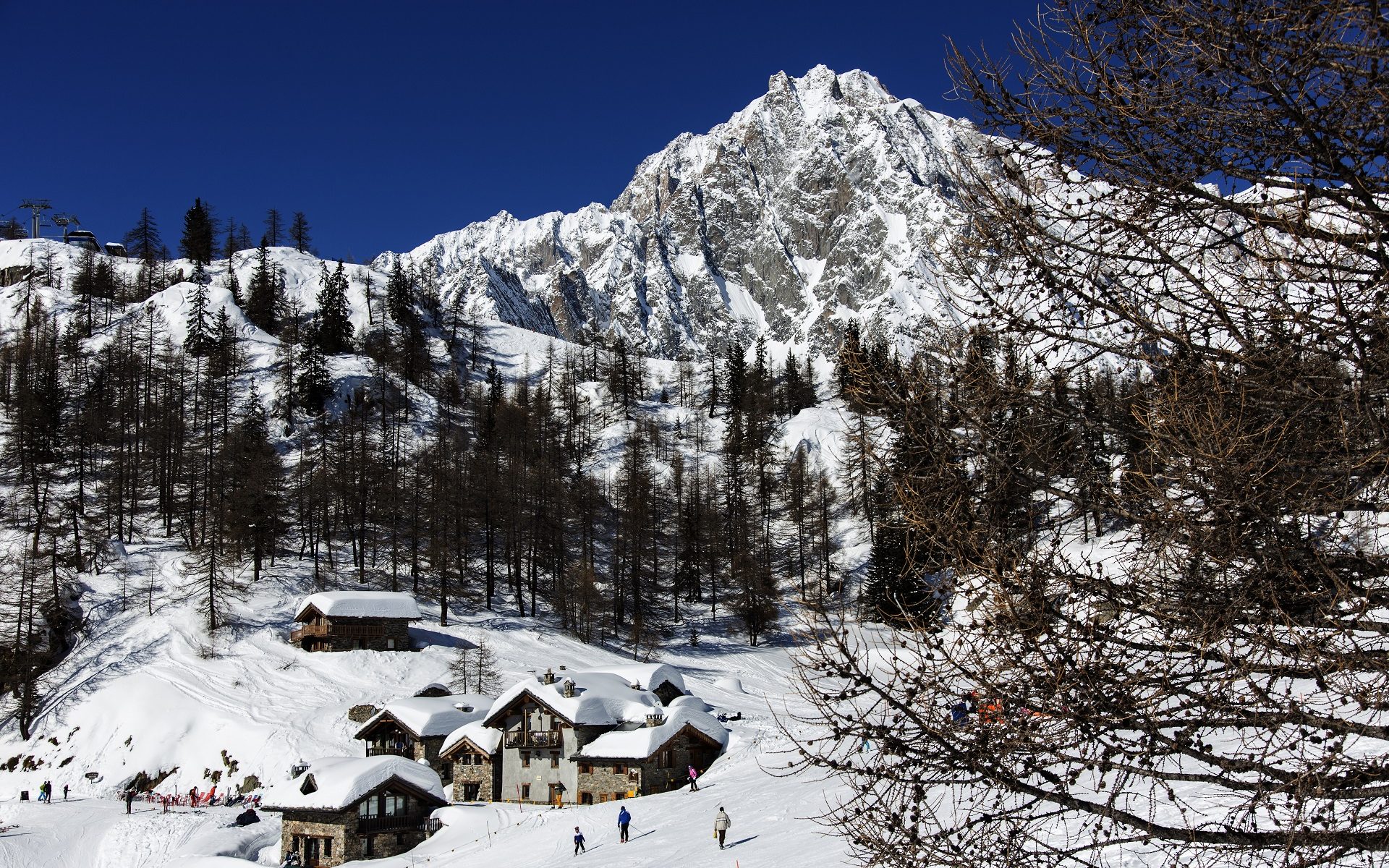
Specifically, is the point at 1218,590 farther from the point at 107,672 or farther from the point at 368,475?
the point at 368,475

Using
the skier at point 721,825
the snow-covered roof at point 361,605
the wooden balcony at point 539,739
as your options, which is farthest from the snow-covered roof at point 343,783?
the skier at point 721,825

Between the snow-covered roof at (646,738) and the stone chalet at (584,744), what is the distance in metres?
0.04

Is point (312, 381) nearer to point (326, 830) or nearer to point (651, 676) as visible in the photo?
point (651, 676)

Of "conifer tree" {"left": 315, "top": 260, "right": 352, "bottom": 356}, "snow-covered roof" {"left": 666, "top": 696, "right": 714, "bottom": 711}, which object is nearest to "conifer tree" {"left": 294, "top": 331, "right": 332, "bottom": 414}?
"conifer tree" {"left": 315, "top": 260, "right": 352, "bottom": 356}

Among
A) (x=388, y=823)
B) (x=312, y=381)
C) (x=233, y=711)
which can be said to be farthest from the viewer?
(x=312, y=381)

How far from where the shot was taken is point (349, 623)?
50.2 m

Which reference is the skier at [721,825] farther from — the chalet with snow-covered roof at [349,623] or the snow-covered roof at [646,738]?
the chalet with snow-covered roof at [349,623]

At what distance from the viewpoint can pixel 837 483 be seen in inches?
3253

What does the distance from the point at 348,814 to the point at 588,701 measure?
422 inches

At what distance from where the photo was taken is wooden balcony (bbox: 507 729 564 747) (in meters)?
39.6

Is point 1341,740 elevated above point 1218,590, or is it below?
below

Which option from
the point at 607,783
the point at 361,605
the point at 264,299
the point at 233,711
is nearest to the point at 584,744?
the point at 607,783

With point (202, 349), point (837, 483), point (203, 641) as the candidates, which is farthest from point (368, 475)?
point (837, 483)

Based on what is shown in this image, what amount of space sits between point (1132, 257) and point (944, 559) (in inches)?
66.3
